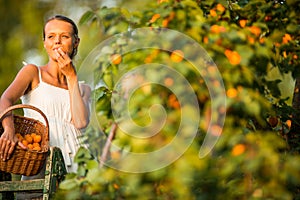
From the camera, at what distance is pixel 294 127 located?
295 centimetres

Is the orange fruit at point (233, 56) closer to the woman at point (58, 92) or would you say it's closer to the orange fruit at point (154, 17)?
the orange fruit at point (154, 17)

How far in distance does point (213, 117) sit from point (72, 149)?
5.14 feet

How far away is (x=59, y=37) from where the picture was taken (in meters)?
3.25

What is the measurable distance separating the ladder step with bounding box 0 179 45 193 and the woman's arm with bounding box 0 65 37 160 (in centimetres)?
13

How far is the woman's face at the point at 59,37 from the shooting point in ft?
10.6

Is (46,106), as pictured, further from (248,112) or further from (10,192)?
(248,112)

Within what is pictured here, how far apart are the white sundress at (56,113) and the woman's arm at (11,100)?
62 mm

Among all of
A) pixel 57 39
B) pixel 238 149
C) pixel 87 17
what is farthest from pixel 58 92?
pixel 238 149

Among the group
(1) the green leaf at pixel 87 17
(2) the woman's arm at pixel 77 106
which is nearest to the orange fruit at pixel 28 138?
(2) the woman's arm at pixel 77 106

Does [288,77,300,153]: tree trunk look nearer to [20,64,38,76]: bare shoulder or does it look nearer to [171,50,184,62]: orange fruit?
[171,50,184,62]: orange fruit

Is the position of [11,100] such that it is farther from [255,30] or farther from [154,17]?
[255,30]

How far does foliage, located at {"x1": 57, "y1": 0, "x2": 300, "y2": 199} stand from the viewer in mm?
1773

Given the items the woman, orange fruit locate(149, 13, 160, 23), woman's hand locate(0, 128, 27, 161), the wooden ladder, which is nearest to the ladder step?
the wooden ladder

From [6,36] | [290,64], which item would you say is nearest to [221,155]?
[290,64]
